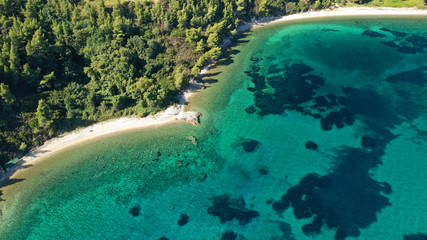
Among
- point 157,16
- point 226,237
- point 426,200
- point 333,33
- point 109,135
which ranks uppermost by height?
point 157,16

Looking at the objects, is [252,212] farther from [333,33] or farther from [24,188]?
[333,33]

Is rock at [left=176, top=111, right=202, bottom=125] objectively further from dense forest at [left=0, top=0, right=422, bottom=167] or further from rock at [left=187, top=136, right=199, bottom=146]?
dense forest at [left=0, top=0, right=422, bottom=167]

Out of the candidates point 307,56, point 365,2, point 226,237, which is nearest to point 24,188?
point 226,237

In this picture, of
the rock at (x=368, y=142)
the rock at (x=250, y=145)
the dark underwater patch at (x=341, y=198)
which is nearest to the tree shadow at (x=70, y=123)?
the rock at (x=250, y=145)

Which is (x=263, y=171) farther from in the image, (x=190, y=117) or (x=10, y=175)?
(x=10, y=175)

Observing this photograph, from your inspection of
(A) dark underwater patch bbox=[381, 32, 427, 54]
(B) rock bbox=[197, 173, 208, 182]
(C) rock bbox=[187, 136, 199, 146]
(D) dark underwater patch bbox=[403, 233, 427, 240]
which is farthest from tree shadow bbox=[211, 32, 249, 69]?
(D) dark underwater patch bbox=[403, 233, 427, 240]

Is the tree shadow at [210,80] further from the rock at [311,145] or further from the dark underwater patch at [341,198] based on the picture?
the dark underwater patch at [341,198]

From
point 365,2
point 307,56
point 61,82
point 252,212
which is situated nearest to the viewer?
point 252,212
